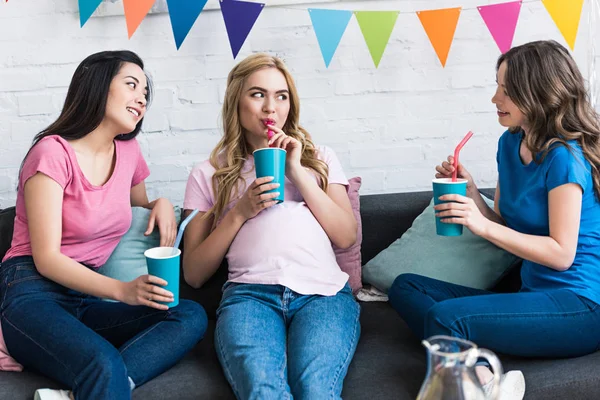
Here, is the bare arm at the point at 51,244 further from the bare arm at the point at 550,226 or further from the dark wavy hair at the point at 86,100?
the bare arm at the point at 550,226

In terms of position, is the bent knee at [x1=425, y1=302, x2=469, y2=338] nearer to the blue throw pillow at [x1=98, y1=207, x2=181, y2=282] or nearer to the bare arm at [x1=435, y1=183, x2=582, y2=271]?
the bare arm at [x1=435, y1=183, x2=582, y2=271]

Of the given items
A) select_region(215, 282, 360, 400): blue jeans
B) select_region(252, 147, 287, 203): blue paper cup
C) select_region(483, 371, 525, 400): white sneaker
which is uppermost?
select_region(252, 147, 287, 203): blue paper cup

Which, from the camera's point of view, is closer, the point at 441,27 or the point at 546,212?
the point at 546,212

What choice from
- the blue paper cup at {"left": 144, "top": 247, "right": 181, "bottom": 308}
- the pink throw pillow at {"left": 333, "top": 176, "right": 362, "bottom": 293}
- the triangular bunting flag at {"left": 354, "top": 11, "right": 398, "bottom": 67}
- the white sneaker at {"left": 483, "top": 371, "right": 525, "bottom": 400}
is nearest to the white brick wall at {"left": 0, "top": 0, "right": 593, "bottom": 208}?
the triangular bunting flag at {"left": 354, "top": 11, "right": 398, "bottom": 67}

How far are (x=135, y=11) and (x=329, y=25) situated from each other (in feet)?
2.41

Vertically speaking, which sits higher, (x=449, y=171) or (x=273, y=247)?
(x=449, y=171)

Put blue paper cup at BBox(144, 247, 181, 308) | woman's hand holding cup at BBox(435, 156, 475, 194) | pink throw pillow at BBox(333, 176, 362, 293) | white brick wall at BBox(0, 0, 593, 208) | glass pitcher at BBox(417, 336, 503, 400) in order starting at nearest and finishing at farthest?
glass pitcher at BBox(417, 336, 503, 400)
blue paper cup at BBox(144, 247, 181, 308)
woman's hand holding cup at BBox(435, 156, 475, 194)
pink throw pillow at BBox(333, 176, 362, 293)
white brick wall at BBox(0, 0, 593, 208)

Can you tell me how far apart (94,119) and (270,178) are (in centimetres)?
59

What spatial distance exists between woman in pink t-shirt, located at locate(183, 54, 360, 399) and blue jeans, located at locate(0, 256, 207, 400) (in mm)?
138

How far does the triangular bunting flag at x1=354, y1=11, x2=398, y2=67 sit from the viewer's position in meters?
2.55

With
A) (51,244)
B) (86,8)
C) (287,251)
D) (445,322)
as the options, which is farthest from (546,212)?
(86,8)

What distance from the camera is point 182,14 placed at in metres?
2.47

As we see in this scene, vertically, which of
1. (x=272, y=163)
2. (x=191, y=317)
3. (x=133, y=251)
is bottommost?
(x=191, y=317)

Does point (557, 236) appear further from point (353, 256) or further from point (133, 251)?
point (133, 251)
